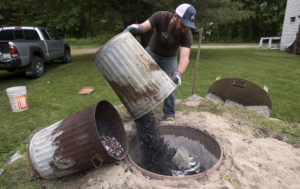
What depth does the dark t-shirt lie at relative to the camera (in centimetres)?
263

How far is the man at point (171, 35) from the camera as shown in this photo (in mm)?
2295

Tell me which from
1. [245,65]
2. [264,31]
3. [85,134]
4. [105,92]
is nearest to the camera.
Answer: [85,134]

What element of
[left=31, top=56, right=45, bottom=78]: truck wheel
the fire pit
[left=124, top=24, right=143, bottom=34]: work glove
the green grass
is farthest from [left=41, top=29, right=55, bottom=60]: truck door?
the green grass

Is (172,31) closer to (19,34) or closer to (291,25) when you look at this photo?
(19,34)

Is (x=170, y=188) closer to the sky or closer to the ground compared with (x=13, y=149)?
closer to the sky

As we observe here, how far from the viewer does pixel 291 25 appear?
13.4 meters

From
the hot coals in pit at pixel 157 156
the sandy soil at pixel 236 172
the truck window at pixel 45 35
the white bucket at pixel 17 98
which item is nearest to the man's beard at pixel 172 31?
the hot coals in pit at pixel 157 156

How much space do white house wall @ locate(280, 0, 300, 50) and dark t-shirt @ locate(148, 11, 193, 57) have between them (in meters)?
13.8

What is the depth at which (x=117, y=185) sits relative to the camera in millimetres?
2053

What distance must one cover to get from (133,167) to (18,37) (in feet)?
22.5

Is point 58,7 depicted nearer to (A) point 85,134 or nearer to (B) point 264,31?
(A) point 85,134

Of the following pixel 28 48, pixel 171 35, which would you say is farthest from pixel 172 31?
pixel 28 48

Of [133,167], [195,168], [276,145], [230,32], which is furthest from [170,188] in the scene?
[230,32]

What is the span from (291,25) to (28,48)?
15.2 metres
